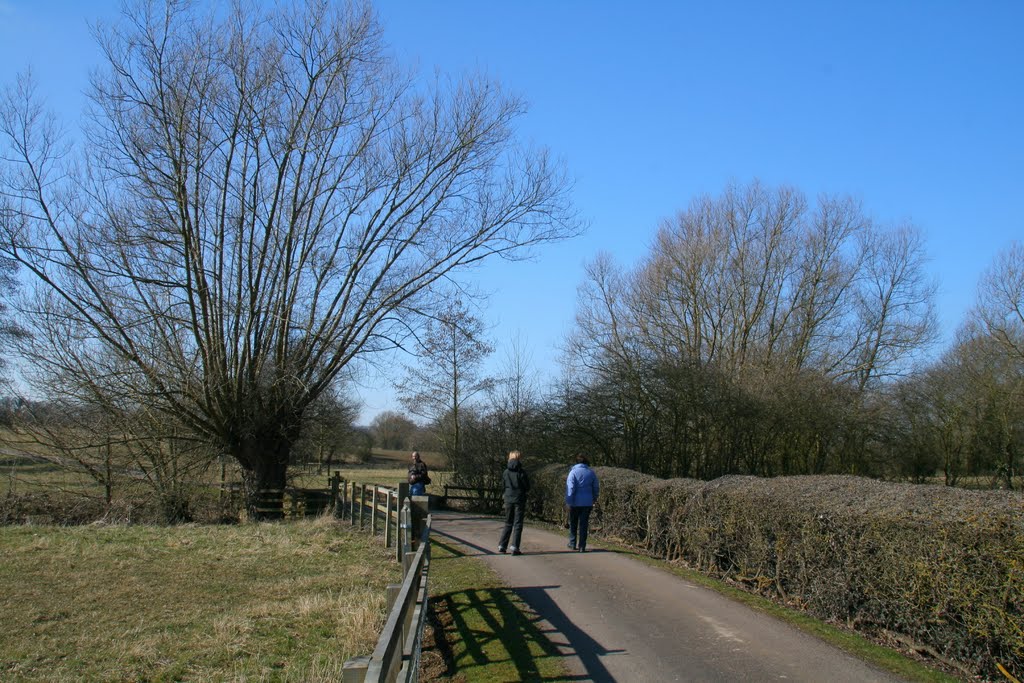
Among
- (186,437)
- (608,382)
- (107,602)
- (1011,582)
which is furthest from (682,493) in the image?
(186,437)

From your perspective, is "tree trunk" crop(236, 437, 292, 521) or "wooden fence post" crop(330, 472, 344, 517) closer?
"wooden fence post" crop(330, 472, 344, 517)

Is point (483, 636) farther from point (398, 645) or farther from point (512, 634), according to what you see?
point (398, 645)

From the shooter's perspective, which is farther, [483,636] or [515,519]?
[515,519]

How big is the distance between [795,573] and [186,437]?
60.4 ft

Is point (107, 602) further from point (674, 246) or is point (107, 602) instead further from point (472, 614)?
point (674, 246)

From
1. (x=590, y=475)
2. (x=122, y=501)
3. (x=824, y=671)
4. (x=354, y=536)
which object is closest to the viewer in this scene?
(x=824, y=671)

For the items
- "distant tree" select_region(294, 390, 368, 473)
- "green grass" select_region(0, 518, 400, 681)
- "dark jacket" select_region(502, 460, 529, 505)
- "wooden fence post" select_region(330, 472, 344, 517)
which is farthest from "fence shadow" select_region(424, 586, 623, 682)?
"distant tree" select_region(294, 390, 368, 473)

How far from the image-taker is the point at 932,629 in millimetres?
6664

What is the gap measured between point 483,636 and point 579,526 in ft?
15.7

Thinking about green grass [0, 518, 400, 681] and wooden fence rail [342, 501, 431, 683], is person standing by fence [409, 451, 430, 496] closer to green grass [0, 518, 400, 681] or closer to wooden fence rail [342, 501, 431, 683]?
green grass [0, 518, 400, 681]

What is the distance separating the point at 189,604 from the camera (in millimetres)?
11031

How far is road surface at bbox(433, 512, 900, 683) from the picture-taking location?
6473mm

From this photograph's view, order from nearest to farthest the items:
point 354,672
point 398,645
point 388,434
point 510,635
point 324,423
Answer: point 354,672
point 398,645
point 510,635
point 324,423
point 388,434

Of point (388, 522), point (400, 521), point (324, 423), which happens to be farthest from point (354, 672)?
point (324, 423)
